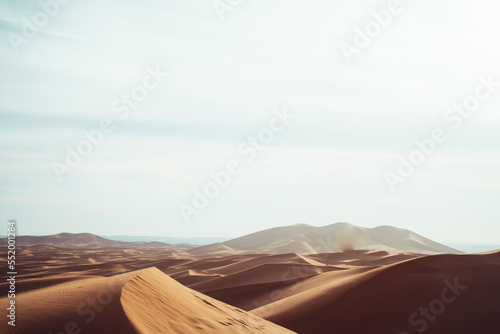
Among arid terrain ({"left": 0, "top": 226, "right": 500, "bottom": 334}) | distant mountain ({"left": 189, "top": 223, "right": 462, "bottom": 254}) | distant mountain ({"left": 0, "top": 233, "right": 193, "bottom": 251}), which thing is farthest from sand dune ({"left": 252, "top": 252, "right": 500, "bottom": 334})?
distant mountain ({"left": 0, "top": 233, "right": 193, "bottom": 251})

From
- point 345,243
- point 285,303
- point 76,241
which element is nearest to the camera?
point 285,303

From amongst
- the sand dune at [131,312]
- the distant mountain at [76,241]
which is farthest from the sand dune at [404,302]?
the distant mountain at [76,241]

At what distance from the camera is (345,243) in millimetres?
71562

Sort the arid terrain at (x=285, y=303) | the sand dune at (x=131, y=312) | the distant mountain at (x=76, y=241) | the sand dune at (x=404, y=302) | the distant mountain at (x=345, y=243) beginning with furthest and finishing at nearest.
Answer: the distant mountain at (x=76, y=241)
the distant mountain at (x=345, y=243)
the sand dune at (x=404, y=302)
the arid terrain at (x=285, y=303)
the sand dune at (x=131, y=312)

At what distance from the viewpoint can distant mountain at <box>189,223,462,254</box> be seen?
68.7 metres

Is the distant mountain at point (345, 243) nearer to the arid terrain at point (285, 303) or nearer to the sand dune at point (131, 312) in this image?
the arid terrain at point (285, 303)

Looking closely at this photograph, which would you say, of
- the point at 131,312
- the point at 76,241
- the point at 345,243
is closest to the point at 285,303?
the point at 131,312

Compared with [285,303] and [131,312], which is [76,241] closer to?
[285,303]

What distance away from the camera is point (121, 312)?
630 cm

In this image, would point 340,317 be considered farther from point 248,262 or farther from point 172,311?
point 248,262

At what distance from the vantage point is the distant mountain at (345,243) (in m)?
68.7

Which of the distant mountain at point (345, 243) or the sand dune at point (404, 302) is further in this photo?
the distant mountain at point (345, 243)

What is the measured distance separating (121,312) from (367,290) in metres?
7.91

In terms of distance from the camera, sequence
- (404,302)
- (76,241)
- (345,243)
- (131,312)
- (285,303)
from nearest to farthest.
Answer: (131,312) < (404,302) < (285,303) < (345,243) < (76,241)
